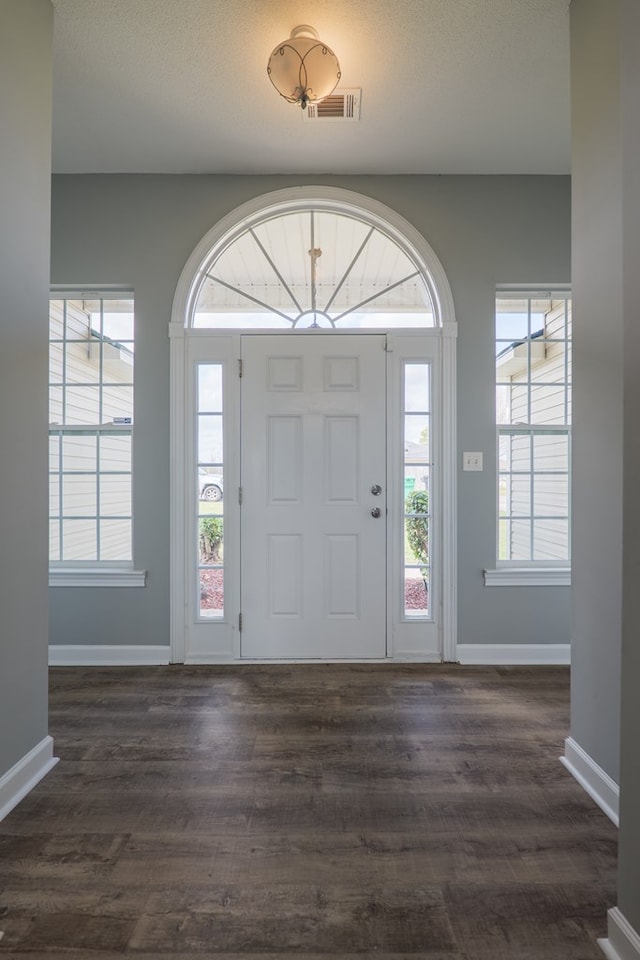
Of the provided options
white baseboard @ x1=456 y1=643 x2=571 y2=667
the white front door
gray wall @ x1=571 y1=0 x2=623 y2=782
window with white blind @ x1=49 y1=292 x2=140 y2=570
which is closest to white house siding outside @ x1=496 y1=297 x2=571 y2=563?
white baseboard @ x1=456 y1=643 x2=571 y2=667

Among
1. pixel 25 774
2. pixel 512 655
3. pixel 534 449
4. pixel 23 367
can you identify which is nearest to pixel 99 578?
pixel 25 774

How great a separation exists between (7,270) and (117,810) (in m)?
1.91

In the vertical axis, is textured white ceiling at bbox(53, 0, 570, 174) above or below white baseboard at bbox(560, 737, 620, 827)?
above

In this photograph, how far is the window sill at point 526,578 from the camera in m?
3.16

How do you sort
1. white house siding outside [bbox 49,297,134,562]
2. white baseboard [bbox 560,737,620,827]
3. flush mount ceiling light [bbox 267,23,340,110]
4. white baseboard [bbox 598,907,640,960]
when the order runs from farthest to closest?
white house siding outside [bbox 49,297,134,562], flush mount ceiling light [bbox 267,23,340,110], white baseboard [bbox 560,737,620,827], white baseboard [bbox 598,907,640,960]

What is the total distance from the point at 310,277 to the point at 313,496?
53.3 inches

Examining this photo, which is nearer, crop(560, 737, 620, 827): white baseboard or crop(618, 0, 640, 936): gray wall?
crop(618, 0, 640, 936): gray wall

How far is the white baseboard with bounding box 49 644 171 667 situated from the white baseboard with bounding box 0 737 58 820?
3.40ft

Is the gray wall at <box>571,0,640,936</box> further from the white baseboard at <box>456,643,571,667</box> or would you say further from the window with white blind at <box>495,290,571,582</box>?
the window with white blind at <box>495,290,571,582</box>

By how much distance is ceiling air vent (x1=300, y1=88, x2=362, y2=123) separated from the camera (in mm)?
2484

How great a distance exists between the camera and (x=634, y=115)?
1.22 meters

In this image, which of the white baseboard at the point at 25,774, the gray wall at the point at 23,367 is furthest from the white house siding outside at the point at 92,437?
the white baseboard at the point at 25,774

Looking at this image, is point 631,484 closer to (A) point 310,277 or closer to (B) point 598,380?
(B) point 598,380

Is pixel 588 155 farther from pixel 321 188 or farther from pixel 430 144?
pixel 321 188
